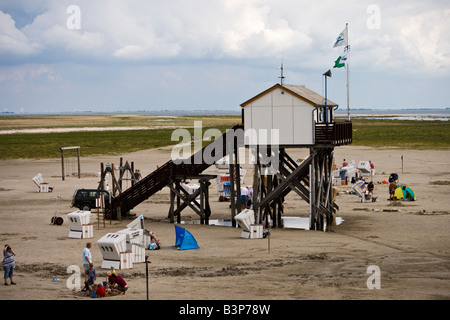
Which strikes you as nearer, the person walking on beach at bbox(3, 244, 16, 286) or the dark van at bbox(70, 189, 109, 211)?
the person walking on beach at bbox(3, 244, 16, 286)

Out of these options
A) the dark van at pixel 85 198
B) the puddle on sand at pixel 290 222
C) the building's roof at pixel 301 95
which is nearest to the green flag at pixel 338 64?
the building's roof at pixel 301 95

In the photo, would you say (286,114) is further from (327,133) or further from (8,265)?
(8,265)

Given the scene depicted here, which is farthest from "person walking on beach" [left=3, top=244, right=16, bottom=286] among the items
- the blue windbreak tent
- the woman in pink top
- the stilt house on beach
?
the stilt house on beach

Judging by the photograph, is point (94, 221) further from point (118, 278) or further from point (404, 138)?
point (404, 138)

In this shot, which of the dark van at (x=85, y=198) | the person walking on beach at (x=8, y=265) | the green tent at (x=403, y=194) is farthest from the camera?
the green tent at (x=403, y=194)

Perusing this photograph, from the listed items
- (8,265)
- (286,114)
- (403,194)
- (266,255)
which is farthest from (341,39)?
(8,265)

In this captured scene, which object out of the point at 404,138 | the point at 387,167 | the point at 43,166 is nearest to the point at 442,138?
the point at 404,138

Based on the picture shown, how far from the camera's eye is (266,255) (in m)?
30.8

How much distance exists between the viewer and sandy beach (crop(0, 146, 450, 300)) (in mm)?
24266

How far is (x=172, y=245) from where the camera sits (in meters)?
33.8

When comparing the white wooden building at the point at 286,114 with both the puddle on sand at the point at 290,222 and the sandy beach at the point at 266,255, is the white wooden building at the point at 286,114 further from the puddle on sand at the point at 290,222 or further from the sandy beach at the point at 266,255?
the sandy beach at the point at 266,255

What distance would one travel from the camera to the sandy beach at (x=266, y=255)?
79.6ft

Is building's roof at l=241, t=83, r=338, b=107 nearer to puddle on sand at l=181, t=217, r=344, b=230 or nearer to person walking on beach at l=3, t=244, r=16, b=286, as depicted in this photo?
puddle on sand at l=181, t=217, r=344, b=230
